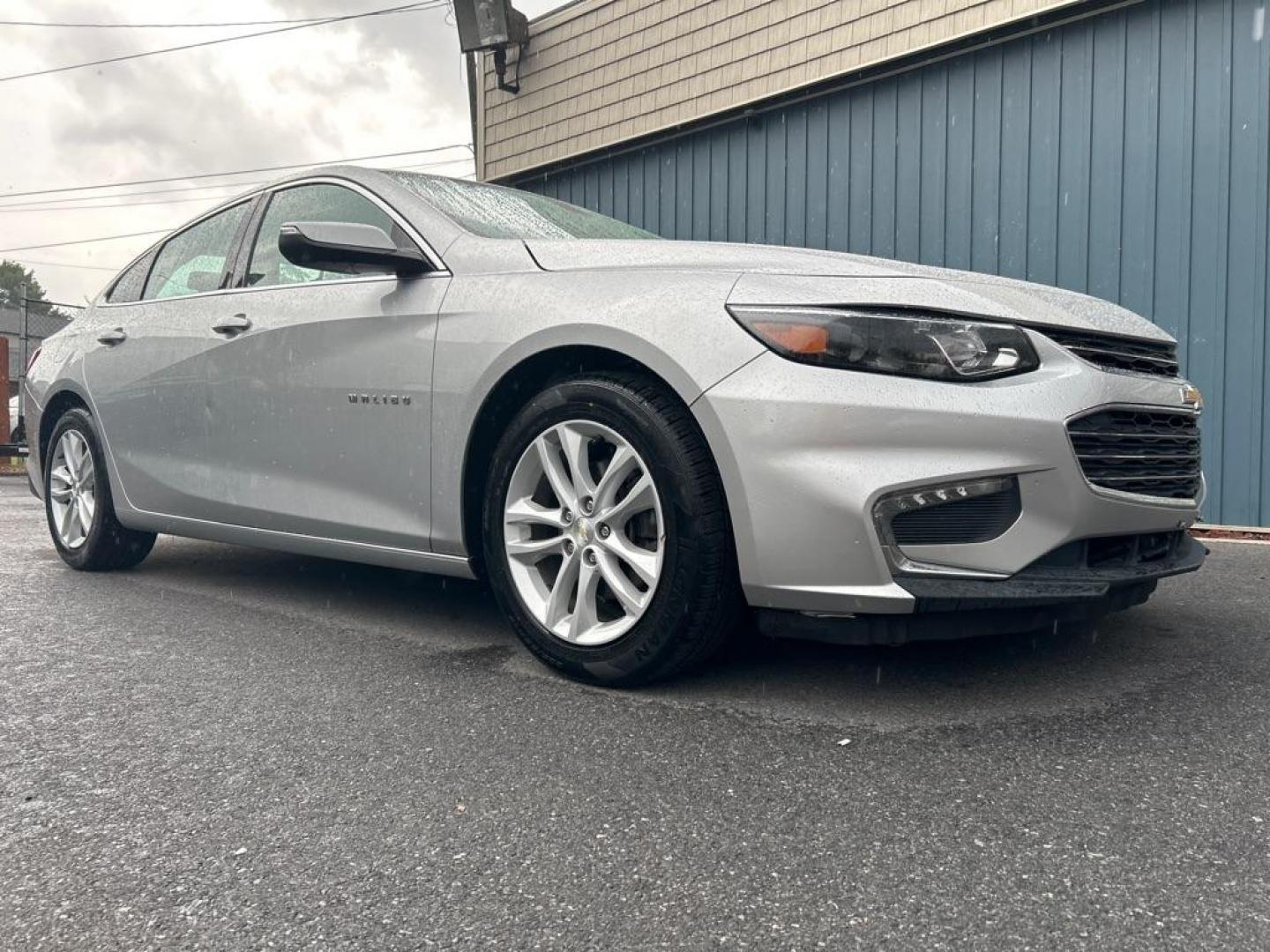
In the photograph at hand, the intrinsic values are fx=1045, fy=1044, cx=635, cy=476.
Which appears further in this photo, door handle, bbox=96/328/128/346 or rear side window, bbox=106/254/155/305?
rear side window, bbox=106/254/155/305

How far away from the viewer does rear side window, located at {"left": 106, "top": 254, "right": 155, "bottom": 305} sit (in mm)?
4449

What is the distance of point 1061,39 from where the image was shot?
→ 20.4ft

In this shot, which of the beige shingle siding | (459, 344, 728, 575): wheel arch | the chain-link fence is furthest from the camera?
the chain-link fence

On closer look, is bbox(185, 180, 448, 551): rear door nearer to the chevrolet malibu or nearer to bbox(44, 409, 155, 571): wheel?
the chevrolet malibu

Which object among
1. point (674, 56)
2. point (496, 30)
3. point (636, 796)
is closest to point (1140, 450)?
point (636, 796)

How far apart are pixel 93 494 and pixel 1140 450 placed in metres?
4.03

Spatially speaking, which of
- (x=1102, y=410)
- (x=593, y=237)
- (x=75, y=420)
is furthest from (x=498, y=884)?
(x=75, y=420)

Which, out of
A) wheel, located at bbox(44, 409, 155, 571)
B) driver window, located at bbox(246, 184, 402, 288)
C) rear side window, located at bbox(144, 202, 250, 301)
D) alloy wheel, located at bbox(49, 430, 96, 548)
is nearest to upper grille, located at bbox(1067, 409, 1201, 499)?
driver window, located at bbox(246, 184, 402, 288)

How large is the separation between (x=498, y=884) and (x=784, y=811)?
532mm

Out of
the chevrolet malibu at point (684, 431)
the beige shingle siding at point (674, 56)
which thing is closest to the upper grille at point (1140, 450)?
the chevrolet malibu at point (684, 431)

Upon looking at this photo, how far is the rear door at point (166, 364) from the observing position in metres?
3.79

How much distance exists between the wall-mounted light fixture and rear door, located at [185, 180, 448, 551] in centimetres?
664

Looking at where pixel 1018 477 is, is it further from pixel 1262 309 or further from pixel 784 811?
pixel 1262 309

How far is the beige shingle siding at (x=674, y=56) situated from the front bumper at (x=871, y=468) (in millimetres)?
4894
